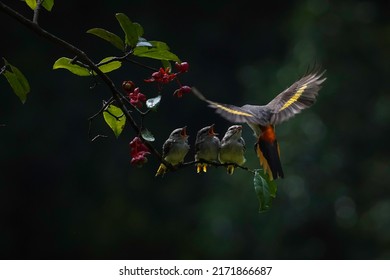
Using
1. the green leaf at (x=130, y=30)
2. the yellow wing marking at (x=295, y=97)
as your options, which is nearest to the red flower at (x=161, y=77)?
the green leaf at (x=130, y=30)

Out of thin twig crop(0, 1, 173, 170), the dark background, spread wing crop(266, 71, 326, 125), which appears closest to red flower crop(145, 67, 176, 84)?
thin twig crop(0, 1, 173, 170)

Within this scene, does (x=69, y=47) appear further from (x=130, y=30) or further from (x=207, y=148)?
(x=207, y=148)

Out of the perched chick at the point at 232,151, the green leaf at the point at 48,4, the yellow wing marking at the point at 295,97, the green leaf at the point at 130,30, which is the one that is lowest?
the perched chick at the point at 232,151

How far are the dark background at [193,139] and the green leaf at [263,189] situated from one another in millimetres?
10265

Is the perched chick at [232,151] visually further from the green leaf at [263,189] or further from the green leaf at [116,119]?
the green leaf at [116,119]

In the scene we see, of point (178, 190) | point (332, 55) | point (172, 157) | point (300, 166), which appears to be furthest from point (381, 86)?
point (172, 157)

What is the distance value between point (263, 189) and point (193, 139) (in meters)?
12.7

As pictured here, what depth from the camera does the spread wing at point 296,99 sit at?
3.55 metres

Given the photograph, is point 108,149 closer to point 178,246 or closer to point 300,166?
point 178,246

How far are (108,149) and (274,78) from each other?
3589 millimetres

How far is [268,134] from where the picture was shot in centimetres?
368

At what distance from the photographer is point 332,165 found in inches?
581

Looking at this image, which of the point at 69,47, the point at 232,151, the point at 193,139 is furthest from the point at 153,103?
the point at 193,139

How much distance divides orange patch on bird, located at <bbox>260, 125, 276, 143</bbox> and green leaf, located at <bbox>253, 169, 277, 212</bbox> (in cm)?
53
